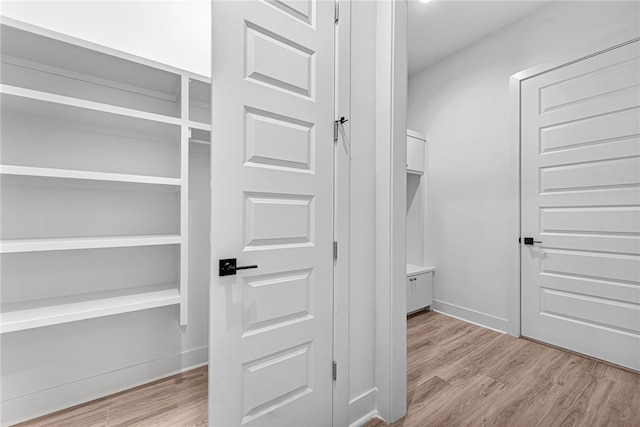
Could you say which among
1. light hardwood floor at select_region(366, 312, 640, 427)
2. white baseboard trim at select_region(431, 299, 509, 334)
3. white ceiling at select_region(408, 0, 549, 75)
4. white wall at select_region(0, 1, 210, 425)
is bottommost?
light hardwood floor at select_region(366, 312, 640, 427)

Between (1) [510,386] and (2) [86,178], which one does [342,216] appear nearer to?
(2) [86,178]

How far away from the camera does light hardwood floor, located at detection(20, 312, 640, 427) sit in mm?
1601

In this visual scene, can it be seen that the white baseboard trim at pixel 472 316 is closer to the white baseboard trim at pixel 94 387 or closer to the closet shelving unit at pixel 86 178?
the white baseboard trim at pixel 94 387

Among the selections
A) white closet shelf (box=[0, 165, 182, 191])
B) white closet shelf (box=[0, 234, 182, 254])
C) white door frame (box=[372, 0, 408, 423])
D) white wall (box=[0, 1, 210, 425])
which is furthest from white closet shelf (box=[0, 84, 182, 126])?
white door frame (box=[372, 0, 408, 423])

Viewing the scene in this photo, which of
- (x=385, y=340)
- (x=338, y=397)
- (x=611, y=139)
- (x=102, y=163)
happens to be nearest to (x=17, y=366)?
(x=102, y=163)

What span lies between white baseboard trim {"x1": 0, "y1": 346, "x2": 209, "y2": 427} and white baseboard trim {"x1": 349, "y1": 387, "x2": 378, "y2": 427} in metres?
1.20

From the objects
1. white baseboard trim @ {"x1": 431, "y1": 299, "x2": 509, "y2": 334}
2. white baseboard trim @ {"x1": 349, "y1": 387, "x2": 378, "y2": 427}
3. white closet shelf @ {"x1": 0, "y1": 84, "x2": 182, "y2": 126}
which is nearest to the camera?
white closet shelf @ {"x1": 0, "y1": 84, "x2": 182, "y2": 126}

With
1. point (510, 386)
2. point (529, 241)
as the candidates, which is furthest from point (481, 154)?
point (510, 386)

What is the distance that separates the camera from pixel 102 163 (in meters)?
1.77

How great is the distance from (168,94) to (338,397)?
2.16 metres

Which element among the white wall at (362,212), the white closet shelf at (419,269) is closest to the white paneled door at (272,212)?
the white wall at (362,212)

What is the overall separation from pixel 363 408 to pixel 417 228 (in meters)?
2.39

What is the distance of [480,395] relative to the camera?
1.82 m

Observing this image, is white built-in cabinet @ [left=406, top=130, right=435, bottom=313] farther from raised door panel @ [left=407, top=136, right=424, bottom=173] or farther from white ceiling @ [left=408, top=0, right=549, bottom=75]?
white ceiling @ [left=408, top=0, right=549, bottom=75]
